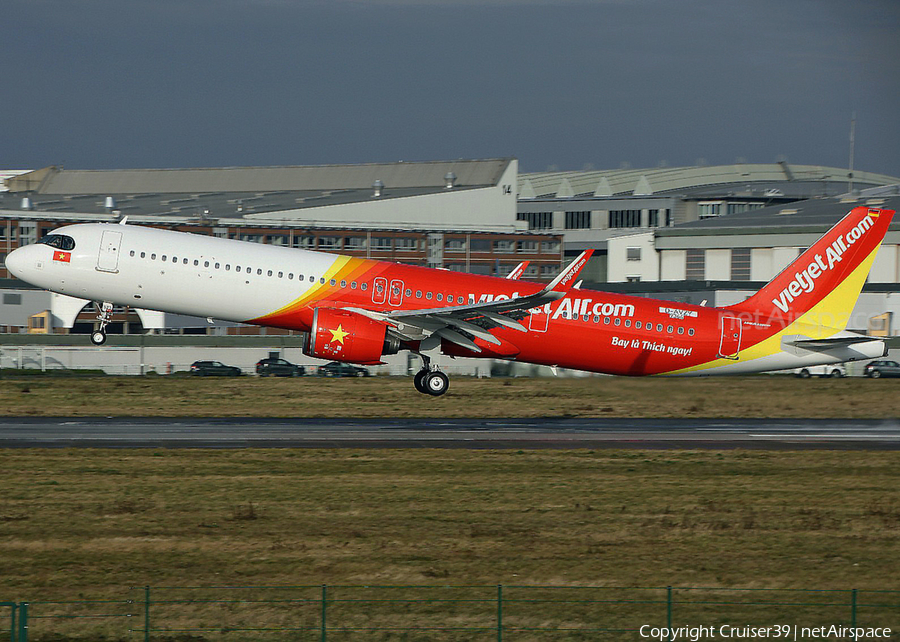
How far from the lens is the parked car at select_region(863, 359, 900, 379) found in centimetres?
7100

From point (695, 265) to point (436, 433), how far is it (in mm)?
66820

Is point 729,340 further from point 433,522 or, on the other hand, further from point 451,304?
point 433,522

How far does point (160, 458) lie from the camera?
96.6 ft

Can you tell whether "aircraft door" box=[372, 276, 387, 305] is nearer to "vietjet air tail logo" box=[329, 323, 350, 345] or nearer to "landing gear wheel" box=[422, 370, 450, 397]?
"vietjet air tail logo" box=[329, 323, 350, 345]

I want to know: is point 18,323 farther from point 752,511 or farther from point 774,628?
point 774,628

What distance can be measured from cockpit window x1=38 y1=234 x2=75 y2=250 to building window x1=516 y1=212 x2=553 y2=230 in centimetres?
11067

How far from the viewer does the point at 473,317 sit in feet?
121

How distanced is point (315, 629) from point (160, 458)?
15295 millimetres

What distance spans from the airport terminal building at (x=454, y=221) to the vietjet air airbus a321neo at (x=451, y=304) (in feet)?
125

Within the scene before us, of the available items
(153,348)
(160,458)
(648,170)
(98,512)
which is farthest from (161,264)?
(648,170)

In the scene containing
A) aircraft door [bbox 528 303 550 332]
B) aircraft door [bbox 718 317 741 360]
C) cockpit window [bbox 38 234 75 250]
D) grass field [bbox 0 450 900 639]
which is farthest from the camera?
aircraft door [bbox 718 317 741 360]

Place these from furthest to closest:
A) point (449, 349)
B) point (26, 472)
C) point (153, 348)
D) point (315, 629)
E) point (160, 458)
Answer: point (153, 348) < point (449, 349) < point (160, 458) < point (26, 472) < point (315, 629)

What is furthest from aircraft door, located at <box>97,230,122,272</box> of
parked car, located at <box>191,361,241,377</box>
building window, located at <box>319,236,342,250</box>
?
building window, located at <box>319,236,342,250</box>

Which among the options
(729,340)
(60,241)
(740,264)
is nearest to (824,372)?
(740,264)
